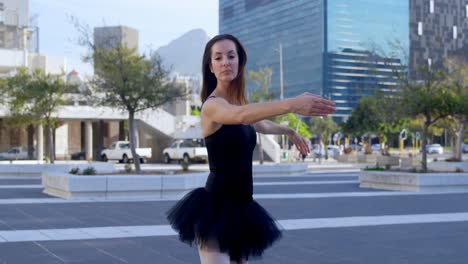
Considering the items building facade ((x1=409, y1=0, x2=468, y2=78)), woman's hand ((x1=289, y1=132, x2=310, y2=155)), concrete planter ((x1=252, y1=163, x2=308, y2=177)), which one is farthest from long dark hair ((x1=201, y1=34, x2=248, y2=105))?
building facade ((x1=409, y1=0, x2=468, y2=78))

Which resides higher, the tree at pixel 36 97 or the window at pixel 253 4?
the window at pixel 253 4

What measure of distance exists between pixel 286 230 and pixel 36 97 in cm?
1791

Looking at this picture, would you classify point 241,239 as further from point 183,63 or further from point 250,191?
point 183,63

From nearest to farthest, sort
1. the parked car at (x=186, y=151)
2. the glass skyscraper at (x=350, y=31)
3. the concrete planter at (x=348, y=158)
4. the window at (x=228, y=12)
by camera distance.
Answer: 1. the parked car at (x=186, y=151)
2. the concrete planter at (x=348, y=158)
3. the window at (x=228, y=12)
4. the glass skyscraper at (x=350, y=31)

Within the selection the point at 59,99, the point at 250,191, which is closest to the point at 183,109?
the point at 59,99

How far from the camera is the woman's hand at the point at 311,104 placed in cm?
250

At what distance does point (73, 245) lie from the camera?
7.69 m

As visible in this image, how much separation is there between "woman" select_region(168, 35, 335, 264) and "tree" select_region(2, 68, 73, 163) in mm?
21972

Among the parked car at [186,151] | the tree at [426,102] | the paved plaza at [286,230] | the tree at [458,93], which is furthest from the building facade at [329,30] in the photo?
the paved plaza at [286,230]

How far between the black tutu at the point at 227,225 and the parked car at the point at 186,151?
3275cm

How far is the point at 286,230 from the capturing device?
29.9 feet

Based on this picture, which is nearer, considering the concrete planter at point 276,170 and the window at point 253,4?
the concrete planter at point 276,170

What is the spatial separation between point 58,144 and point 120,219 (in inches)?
1456

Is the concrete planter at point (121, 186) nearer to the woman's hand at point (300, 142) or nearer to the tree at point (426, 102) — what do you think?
the tree at point (426, 102)
